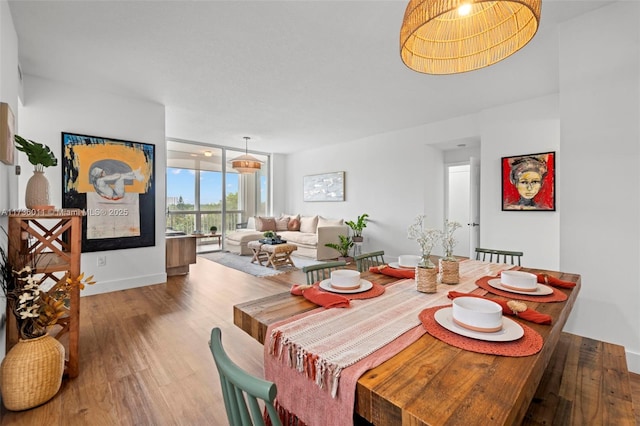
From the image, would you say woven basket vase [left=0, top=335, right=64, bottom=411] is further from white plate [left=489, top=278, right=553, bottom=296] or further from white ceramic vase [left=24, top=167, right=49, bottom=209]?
white plate [left=489, top=278, right=553, bottom=296]

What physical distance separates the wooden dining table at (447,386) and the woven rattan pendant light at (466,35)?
46.0 inches

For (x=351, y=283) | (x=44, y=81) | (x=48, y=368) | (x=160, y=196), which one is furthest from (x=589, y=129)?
(x=44, y=81)

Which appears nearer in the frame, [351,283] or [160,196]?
[351,283]

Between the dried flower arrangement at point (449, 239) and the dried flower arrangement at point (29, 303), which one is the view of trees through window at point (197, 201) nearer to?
the dried flower arrangement at point (29, 303)

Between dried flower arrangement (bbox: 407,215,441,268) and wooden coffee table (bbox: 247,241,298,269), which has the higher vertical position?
dried flower arrangement (bbox: 407,215,441,268)

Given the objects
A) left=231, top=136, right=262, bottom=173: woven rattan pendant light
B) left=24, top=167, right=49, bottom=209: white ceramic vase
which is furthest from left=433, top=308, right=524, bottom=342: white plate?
left=231, top=136, right=262, bottom=173: woven rattan pendant light

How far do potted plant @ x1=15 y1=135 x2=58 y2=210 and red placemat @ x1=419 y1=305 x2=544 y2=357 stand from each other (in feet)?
8.14

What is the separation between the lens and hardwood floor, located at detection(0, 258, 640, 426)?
159cm

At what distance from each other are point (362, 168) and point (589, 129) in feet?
14.2

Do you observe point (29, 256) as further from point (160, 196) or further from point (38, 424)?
point (160, 196)

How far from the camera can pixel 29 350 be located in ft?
5.32

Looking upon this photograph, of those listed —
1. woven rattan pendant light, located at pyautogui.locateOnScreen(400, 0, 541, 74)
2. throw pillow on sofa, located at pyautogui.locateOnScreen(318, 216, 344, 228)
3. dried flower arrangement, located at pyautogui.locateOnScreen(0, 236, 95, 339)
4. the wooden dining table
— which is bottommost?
dried flower arrangement, located at pyautogui.locateOnScreen(0, 236, 95, 339)

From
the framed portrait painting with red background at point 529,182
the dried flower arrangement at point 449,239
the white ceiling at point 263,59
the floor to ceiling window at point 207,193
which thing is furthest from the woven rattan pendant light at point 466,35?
the floor to ceiling window at point 207,193

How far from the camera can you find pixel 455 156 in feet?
18.4
